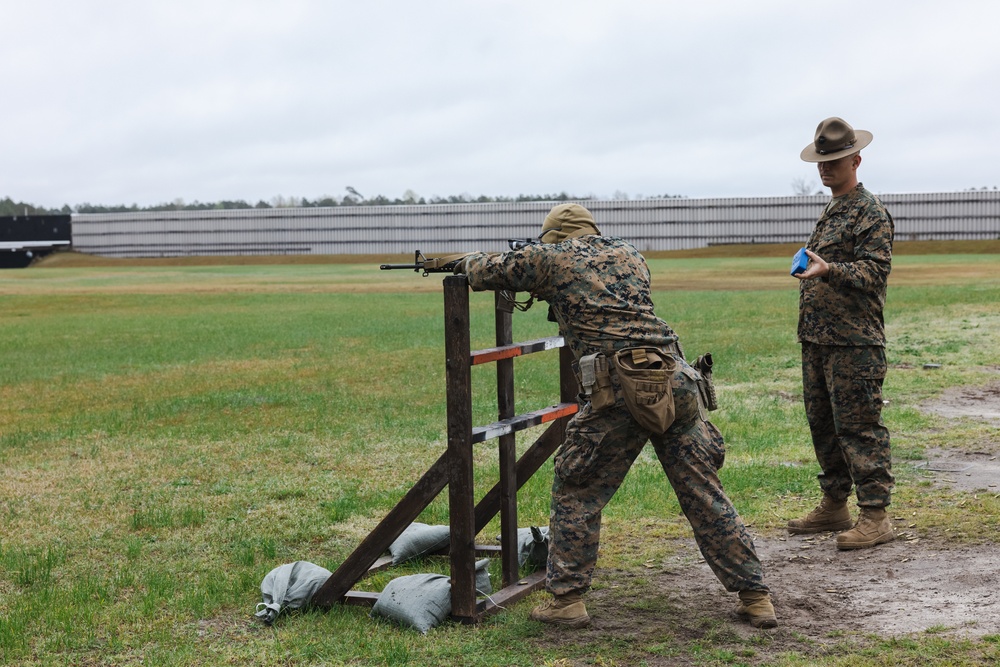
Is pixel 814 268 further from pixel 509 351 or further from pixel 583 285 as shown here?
pixel 509 351

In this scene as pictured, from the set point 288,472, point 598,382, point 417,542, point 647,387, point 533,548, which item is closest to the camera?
point 647,387

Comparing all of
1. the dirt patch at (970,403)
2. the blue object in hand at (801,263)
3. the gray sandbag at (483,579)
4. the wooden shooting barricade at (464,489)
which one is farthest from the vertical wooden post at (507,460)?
the dirt patch at (970,403)

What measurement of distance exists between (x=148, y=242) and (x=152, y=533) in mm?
75558

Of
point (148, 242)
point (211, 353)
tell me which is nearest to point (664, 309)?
point (211, 353)

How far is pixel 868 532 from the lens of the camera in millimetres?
5910

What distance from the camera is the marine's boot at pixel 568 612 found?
15.8ft

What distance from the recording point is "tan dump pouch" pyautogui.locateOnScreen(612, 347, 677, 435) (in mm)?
4535

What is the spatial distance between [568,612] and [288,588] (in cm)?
137

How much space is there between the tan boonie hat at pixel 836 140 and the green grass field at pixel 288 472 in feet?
7.04

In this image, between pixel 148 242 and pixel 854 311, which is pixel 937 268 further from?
pixel 148 242

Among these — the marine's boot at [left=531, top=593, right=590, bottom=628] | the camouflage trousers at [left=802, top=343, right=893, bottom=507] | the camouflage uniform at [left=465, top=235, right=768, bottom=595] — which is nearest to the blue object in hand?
the camouflage trousers at [left=802, top=343, right=893, bottom=507]

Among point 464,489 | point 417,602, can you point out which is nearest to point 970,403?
point 464,489

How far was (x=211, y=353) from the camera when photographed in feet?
58.0

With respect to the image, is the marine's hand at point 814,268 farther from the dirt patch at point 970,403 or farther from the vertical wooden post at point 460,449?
the dirt patch at point 970,403
